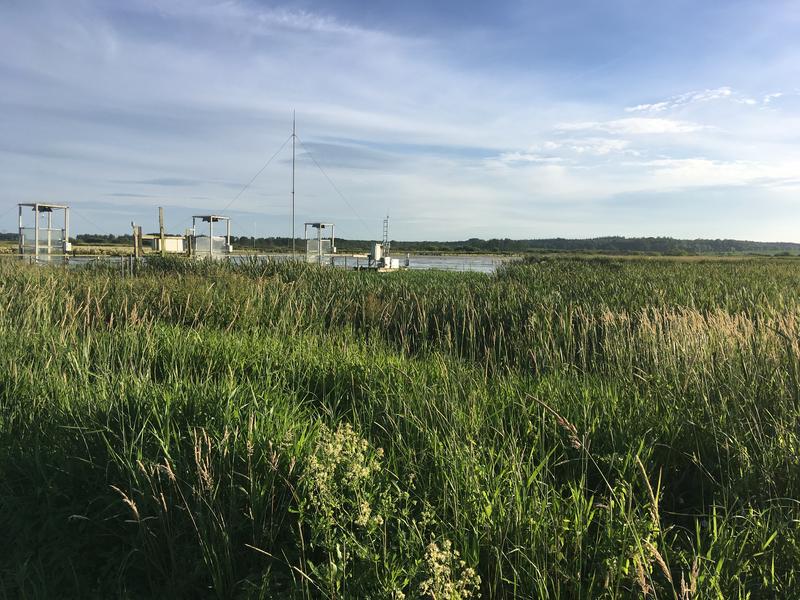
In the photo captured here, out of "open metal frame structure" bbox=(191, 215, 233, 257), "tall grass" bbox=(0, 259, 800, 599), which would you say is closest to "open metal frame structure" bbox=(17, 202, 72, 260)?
"open metal frame structure" bbox=(191, 215, 233, 257)

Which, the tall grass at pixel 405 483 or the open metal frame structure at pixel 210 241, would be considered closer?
the tall grass at pixel 405 483

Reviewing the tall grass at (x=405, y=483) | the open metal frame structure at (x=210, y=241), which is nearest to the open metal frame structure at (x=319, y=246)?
the open metal frame structure at (x=210, y=241)

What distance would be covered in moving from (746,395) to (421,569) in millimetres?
3206

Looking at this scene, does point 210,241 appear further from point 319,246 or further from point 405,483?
point 405,483

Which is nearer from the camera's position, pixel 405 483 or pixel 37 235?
pixel 405 483

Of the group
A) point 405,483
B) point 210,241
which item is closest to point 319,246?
point 210,241

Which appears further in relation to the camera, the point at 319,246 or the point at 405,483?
the point at 319,246

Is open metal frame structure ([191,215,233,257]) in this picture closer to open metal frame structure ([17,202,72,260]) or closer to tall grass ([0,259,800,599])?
open metal frame structure ([17,202,72,260])

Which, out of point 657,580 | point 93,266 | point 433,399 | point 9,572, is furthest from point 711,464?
point 93,266

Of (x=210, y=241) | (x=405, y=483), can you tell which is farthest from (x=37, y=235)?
(x=405, y=483)

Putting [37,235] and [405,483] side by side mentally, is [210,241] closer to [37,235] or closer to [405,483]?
[37,235]

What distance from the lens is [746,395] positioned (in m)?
4.24

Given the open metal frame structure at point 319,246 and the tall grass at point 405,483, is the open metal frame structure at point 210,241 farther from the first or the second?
the tall grass at point 405,483

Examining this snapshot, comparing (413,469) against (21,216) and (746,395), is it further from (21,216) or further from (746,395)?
(21,216)
